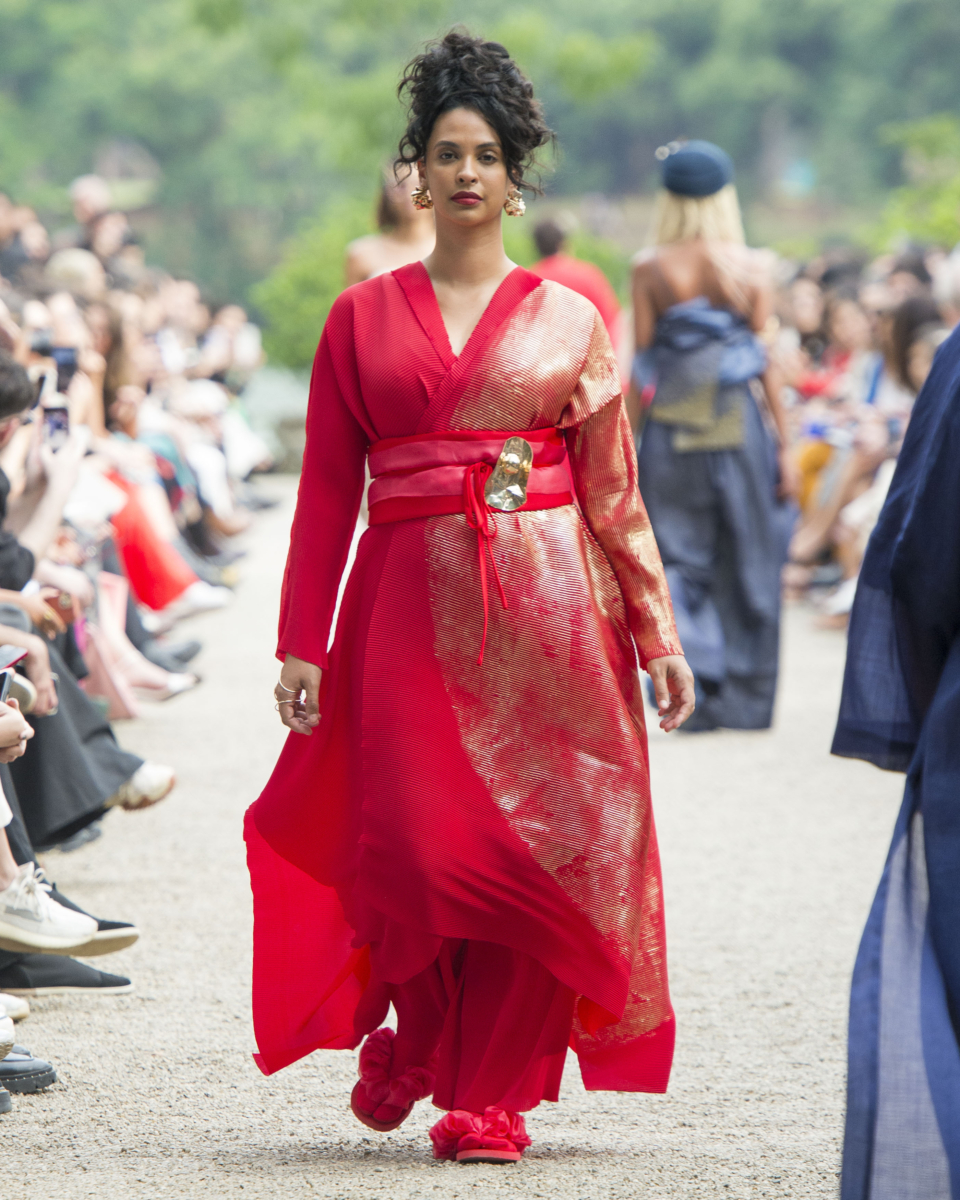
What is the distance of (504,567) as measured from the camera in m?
2.72

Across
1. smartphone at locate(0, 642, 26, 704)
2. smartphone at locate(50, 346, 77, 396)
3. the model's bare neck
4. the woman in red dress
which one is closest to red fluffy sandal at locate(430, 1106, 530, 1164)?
the woman in red dress

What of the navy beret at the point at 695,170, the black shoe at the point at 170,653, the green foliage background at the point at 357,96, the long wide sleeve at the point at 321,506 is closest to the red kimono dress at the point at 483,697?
the long wide sleeve at the point at 321,506

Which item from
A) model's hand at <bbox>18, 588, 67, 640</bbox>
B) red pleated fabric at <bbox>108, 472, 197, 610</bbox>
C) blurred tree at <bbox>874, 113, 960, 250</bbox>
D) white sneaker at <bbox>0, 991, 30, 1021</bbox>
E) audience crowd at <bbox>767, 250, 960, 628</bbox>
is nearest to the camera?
white sneaker at <bbox>0, 991, 30, 1021</bbox>

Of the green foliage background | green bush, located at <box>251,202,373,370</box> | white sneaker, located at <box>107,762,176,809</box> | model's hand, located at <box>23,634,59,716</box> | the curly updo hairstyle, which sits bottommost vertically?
white sneaker, located at <box>107,762,176,809</box>

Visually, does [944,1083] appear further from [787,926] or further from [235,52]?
[235,52]

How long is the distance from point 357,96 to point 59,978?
22.0m

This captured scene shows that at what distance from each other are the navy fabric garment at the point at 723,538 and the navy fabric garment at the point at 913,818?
3.82 meters

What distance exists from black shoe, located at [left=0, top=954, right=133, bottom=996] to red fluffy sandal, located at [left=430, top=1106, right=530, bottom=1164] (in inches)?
41.9

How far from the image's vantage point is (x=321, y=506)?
2.80 m

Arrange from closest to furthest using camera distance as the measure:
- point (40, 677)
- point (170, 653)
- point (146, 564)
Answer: point (40, 677) → point (170, 653) → point (146, 564)

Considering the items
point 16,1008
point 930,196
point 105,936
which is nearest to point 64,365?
point 105,936

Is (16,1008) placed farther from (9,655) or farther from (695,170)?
(695,170)

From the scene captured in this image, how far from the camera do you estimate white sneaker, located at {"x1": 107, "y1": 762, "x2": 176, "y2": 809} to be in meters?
4.41

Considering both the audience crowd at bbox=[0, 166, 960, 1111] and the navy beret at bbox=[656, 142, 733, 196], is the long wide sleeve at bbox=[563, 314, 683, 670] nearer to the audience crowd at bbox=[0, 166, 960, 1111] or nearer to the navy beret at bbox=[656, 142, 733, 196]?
the audience crowd at bbox=[0, 166, 960, 1111]
